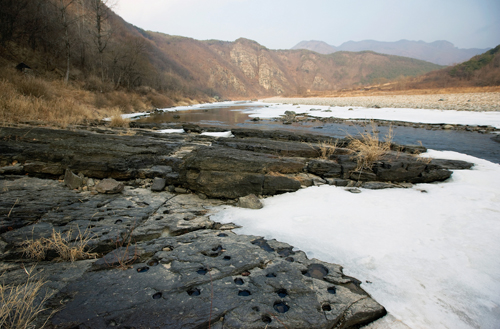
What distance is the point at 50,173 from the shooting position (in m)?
4.46

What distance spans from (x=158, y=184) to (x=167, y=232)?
164cm

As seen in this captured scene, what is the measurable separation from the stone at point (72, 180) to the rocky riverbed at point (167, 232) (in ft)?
0.08

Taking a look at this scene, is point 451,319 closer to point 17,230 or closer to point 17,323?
point 17,323

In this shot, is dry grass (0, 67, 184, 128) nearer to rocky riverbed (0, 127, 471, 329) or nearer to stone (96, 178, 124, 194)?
rocky riverbed (0, 127, 471, 329)

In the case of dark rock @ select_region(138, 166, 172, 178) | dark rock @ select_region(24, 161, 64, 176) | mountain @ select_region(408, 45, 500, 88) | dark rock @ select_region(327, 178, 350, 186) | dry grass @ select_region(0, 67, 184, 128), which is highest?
mountain @ select_region(408, 45, 500, 88)

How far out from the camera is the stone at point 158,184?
4309mm

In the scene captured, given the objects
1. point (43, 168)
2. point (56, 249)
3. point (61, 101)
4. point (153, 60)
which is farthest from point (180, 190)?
point (153, 60)

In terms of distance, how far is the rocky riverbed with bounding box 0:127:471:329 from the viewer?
1.75 metres

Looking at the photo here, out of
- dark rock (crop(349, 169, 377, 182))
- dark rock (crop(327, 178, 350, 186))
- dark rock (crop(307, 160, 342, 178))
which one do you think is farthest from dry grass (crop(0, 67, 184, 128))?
dark rock (crop(349, 169, 377, 182))

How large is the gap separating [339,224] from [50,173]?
5.27 metres

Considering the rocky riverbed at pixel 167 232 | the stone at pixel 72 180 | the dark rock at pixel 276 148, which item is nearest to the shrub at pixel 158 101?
the rocky riverbed at pixel 167 232

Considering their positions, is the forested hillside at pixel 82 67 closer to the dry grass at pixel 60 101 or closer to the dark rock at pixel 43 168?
the dry grass at pixel 60 101

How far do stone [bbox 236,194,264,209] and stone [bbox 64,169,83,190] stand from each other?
2.88 meters

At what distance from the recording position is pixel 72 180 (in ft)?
13.5
